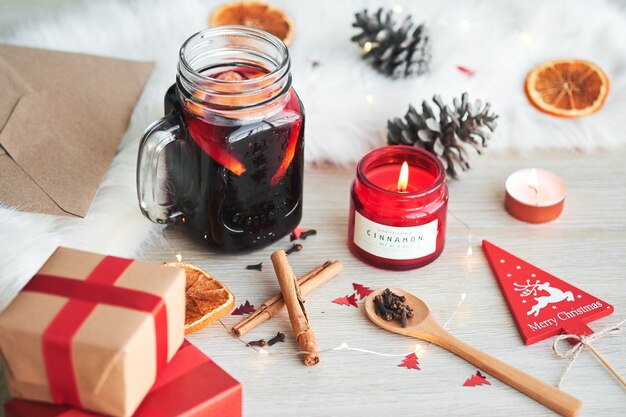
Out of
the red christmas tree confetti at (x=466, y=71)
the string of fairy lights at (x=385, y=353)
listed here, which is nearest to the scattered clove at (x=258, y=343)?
the string of fairy lights at (x=385, y=353)

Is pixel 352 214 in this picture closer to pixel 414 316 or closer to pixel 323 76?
pixel 414 316

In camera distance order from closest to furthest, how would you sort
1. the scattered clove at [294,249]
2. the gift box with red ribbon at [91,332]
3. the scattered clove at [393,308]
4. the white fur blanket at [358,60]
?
the gift box with red ribbon at [91,332]
the scattered clove at [393,308]
the scattered clove at [294,249]
the white fur blanket at [358,60]

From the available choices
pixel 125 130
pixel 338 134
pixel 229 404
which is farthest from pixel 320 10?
Answer: pixel 229 404

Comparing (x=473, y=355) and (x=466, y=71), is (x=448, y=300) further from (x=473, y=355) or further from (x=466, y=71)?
(x=466, y=71)

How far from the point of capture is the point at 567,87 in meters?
1.36

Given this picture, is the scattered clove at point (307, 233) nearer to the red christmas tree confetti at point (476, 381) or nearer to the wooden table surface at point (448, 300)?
the wooden table surface at point (448, 300)

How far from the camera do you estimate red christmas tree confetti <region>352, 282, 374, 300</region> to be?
3.45ft

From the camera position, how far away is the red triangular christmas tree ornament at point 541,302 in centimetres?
99

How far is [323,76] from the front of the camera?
1332mm

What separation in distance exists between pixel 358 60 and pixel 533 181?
1.19 ft

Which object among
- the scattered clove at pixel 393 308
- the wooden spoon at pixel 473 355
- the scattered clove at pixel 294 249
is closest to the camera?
the wooden spoon at pixel 473 355

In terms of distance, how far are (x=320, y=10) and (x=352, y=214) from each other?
536 mm

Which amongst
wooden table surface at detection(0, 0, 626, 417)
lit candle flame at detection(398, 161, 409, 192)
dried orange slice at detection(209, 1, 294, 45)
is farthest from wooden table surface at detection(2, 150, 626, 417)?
dried orange slice at detection(209, 1, 294, 45)

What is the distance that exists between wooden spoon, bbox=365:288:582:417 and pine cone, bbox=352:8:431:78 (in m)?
0.45
